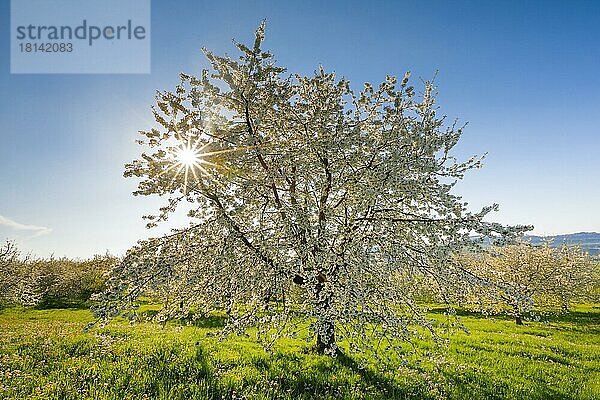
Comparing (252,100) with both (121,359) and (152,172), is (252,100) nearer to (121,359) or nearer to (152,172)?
(152,172)

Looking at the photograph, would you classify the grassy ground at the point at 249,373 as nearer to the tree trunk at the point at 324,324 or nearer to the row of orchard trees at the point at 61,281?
the tree trunk at the point at 324,324

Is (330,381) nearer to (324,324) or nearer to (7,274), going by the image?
(324,324)

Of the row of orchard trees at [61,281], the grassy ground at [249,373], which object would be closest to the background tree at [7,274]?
the row of orchard trees at [61,281]

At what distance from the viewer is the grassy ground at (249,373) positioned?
8.49 m

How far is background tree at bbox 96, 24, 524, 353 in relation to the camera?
299 inches

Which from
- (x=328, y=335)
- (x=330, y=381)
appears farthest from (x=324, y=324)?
(x=330, y=381)

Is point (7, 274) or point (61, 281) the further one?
point (61, 281)

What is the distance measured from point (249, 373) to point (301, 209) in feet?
15.9

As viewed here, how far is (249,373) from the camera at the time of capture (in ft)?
32.0

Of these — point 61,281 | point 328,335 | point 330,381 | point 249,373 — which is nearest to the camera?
point 328,335

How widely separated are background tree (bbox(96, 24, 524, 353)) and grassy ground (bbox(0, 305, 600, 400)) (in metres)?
1.53

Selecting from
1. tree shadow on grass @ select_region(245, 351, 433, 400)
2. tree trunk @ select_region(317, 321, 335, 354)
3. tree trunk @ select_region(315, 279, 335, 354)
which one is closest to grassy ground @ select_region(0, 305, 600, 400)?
tree shadow on grass @ select_region(245, 351, 433, 400)

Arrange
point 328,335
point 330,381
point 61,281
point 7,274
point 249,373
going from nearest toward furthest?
point 328,335
point 330,381
point 249,373
point 7,274
point 61,281

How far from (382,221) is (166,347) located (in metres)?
8.50
